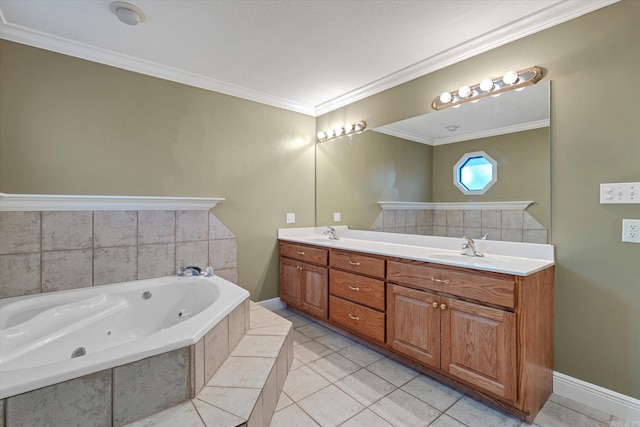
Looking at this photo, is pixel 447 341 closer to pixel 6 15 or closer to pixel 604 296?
pixel 604 296

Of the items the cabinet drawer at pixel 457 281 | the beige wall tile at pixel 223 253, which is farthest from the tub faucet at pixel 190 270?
the cabinet drawer at pixel 457 281

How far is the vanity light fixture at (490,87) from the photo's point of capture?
191 centimetres

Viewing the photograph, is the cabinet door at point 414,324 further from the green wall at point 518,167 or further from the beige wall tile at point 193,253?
the beige wall tile at point 193,253

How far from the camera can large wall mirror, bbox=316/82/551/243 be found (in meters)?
1.92

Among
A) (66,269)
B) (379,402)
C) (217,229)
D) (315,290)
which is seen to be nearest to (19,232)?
(66,269)

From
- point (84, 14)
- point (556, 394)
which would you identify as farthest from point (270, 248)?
point (556, 394)

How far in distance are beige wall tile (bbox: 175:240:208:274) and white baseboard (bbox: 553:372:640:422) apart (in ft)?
8.88

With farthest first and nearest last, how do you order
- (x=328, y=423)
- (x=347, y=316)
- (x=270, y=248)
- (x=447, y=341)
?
(x=270, y=248) → (x=347, y=316) → (x=447, y=341) → (x=328, y=423)

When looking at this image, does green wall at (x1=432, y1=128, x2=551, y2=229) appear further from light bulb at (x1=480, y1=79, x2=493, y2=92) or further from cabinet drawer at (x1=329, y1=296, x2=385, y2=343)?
cabinet drawer at (x1=329, y1=296, x2=385, y2=343)

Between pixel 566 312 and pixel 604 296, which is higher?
pixel 604 296

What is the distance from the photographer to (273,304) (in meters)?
3.30

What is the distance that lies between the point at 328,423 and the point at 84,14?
2756 millimetres

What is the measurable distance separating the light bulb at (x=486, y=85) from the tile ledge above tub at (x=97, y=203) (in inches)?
88.6

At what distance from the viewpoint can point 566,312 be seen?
1796mm
